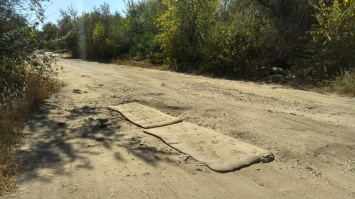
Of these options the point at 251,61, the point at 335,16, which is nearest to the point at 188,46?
the point at 251,61

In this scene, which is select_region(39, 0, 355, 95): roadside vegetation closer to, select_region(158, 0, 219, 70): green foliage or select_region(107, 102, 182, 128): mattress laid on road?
select_region(158, 0, 219, 70): green foliage

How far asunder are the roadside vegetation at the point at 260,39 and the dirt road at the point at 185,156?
3.22 metres

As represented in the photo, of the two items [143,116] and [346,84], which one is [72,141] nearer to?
[143,116]

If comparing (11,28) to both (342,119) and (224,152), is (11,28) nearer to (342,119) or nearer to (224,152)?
(224,152)

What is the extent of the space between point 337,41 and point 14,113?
9.81 meters

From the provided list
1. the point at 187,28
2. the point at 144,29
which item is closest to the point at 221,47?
the point at 187,28

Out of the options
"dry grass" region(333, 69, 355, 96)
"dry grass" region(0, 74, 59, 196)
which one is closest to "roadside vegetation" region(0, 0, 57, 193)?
"dry grass" region(0, 74, 59, 196)

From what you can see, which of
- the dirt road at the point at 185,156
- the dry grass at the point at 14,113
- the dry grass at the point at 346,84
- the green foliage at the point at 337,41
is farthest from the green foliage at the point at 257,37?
the dirt road at the point at 185,156

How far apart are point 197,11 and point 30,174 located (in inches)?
572

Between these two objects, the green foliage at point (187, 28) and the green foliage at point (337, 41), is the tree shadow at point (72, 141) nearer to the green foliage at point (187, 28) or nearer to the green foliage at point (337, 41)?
the green foliage at point (337, 41)

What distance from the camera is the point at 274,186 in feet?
14.2

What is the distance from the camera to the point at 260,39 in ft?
50.5

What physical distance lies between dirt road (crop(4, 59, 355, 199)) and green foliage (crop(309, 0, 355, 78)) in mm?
3005

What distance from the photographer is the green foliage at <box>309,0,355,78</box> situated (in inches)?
476
